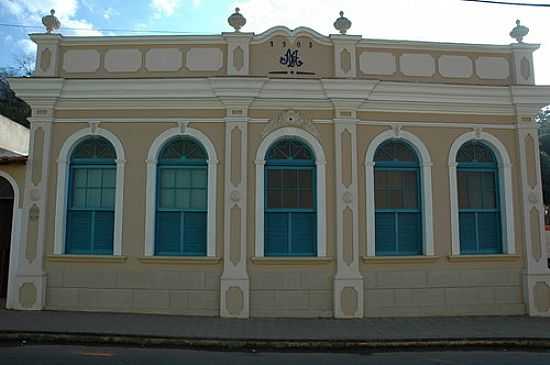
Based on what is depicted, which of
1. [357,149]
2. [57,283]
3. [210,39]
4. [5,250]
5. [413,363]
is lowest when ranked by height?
[413,363]

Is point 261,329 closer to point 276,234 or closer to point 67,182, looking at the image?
point 276,234

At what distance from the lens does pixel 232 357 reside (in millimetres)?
6266

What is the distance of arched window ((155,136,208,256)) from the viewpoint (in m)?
8.84

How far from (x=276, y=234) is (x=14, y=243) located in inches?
213

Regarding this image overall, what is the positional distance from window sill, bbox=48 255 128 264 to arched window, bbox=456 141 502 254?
717 centimetres

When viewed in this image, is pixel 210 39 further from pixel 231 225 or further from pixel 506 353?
pixel 506 353

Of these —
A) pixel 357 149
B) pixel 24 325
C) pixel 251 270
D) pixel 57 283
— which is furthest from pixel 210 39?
pixel 24 325

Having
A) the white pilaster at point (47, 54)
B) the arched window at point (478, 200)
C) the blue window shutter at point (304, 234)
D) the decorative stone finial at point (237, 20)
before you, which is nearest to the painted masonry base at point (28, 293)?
the white pilaster at point (47, 54)

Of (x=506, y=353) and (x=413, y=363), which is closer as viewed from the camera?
(x=413, y=363)

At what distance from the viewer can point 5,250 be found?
33.0 feet

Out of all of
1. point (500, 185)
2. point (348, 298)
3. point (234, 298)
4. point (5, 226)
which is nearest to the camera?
point (234, 298)

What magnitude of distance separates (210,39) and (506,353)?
26.3 ft

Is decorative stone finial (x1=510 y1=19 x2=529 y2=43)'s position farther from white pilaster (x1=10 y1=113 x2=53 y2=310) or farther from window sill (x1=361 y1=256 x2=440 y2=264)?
white pilaster (x1=10 y1=113 x2=53 y2=310)

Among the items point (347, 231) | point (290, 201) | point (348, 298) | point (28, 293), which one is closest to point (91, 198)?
point (28, 293)
